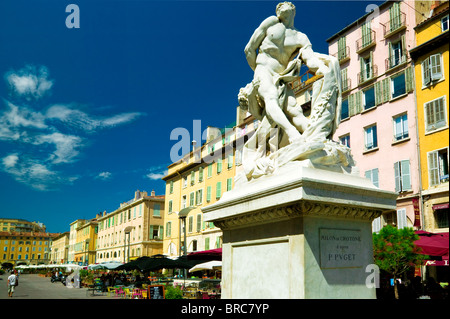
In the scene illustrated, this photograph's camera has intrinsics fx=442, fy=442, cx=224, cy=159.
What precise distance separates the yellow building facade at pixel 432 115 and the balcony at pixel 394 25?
1.66m

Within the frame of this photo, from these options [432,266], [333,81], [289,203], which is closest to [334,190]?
[289,203]

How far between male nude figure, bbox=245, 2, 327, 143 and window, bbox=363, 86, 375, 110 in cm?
2589

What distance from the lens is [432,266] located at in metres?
23.4

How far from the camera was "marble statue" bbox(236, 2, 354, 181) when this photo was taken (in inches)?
188

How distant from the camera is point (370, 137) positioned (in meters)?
29.7

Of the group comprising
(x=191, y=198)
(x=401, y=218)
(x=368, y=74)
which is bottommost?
(x=401, y=218)

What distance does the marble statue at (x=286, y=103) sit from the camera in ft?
15.7

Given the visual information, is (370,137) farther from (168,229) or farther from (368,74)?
(168,229)

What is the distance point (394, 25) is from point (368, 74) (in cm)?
370

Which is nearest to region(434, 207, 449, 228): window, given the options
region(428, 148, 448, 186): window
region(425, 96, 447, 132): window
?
region(428, 148, 448, 186): window

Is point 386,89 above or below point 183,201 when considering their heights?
above

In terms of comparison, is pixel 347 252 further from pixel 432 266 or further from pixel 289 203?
pixel 432 266

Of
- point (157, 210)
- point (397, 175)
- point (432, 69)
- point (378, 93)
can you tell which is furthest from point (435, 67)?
point (157, 210)
